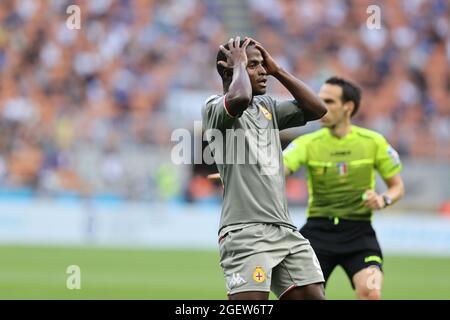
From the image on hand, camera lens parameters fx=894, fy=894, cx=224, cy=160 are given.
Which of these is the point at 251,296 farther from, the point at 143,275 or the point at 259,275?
the point at 143,275

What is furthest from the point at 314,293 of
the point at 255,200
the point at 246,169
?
the point at 246,169

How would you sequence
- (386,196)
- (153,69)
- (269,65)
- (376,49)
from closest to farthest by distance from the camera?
1. (269,65)
2. (386,196)
3. (153,69)
4. (376,49)

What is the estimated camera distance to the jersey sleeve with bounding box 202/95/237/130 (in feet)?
19.1

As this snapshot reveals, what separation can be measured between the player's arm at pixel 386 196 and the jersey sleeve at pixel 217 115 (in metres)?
2.62


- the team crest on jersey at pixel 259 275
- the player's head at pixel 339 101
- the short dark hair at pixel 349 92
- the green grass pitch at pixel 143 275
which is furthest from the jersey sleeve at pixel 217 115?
the green grass pitch at pixel 143 275

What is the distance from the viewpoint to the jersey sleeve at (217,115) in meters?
5.81

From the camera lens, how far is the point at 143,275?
14703 mm

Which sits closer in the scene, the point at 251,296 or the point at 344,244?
the point at 251,296

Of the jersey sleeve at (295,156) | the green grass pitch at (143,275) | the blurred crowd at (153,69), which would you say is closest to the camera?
the jersey sleeve at (295,156)

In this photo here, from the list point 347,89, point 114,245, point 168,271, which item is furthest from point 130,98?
point 347,89

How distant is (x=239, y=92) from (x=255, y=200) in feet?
2.53

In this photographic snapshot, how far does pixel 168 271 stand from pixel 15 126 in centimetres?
695

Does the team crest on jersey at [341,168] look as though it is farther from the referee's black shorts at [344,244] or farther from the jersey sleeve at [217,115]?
the jersey sleeve at [217,115]

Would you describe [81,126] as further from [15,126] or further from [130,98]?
[130,98]
